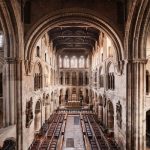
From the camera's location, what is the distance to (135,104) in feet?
41.8

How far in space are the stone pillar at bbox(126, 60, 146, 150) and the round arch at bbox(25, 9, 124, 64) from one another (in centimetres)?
→ 150

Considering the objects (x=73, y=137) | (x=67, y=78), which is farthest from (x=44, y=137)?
(x=67, y=78)

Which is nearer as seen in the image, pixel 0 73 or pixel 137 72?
pixel 137 72

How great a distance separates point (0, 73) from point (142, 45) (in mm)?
10449

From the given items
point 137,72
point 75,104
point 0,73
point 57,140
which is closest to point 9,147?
point 0,73

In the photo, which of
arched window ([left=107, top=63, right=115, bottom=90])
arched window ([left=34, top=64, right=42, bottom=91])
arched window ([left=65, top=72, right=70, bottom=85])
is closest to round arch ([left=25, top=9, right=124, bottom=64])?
arched window ([left=107, top=63, right=115, bottom=90])

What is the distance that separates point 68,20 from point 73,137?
11.1 meters

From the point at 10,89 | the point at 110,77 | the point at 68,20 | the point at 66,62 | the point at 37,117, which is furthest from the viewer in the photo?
the point at 66,62

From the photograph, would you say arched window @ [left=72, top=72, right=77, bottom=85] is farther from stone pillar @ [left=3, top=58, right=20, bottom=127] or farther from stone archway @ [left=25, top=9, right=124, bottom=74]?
stone pillar @ [left=3, top=58, right=20, bottom=127]

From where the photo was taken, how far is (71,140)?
18.4 metres

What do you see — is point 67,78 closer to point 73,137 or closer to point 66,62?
point 66,62

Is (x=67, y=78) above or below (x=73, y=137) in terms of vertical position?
above

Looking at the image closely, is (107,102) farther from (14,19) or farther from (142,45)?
(14,19)

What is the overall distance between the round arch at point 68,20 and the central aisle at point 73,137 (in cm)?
796
